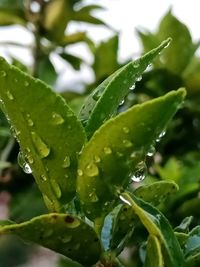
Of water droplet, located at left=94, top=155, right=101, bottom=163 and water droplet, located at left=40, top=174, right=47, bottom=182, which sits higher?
water droplet, located at left=94, top=155, right=101, bottom=163

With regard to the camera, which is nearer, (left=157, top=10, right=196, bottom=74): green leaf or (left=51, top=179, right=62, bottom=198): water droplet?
(left=51, top=179, right=62, bottom=198): water droplet

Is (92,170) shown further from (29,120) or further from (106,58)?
(106,58)

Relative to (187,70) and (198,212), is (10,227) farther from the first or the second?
(187,70)

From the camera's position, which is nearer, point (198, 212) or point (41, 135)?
point (41, 135)

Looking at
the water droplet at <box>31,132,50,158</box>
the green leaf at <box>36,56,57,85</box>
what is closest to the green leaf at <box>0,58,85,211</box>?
the water droplet at <box>31,132,50,158</box>

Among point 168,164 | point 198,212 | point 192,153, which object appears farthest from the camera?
point 192,153

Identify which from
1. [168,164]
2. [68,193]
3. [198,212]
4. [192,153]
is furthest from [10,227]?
[192,153]

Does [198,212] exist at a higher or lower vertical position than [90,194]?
lower

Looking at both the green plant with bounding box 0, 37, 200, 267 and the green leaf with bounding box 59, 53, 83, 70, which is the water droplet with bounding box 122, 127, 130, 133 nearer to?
the green plant with bounding box 0, 37, 200, 267

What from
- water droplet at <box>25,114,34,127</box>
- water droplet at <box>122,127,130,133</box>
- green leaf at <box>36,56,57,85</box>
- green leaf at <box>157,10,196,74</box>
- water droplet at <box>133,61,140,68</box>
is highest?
water droplet at <box>133,61,140,68</box>
